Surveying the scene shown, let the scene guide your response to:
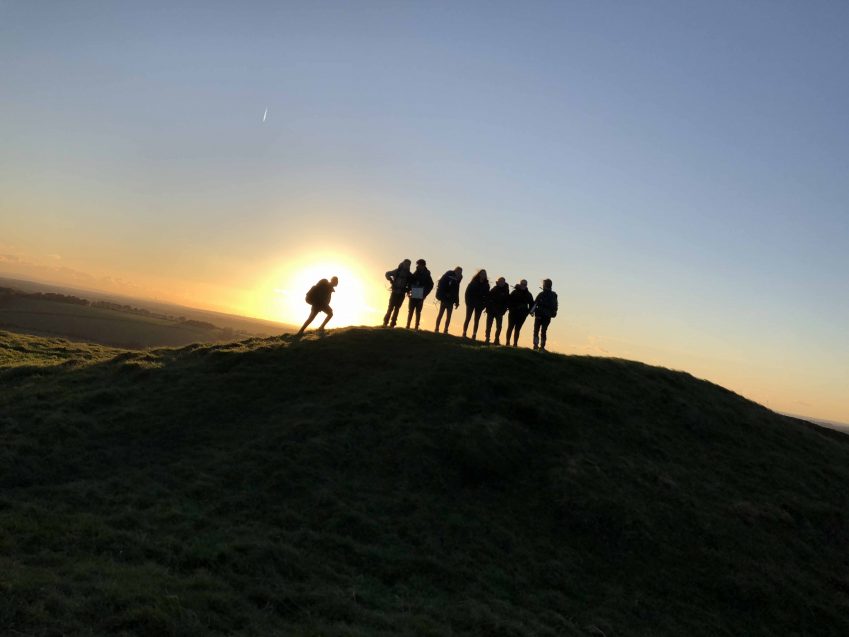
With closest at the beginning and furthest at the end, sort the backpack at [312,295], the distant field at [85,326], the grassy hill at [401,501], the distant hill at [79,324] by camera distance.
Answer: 1. the grassy hill at [401,501]
2. the backpack at [312,295]
3. the distant field at [85,326]
4. the distant hill at [79,324]

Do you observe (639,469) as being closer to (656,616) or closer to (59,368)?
(656,616)

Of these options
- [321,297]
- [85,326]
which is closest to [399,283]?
[321,297]

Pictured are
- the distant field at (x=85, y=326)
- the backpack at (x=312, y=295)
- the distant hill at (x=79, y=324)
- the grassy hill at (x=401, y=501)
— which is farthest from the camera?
the distant hill at (x=79, y=324)

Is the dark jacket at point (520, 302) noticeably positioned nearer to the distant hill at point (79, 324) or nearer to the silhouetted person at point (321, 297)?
the silhouetted person at point (321, 297)

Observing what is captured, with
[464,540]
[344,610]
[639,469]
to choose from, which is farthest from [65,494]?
[639,469]

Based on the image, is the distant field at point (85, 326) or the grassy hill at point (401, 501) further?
the distant field at point (85, 326)

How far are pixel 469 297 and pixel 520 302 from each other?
2.04m

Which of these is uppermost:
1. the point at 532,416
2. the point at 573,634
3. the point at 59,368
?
the point at 532,416

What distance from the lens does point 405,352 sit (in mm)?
19891

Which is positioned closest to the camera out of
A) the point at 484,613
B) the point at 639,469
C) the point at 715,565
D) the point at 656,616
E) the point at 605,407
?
the point at 484,613

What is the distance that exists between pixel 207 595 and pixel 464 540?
511cm

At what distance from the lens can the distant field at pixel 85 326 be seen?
5259 cm

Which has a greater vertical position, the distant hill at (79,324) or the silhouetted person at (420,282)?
the silhouetted person at (420,282)

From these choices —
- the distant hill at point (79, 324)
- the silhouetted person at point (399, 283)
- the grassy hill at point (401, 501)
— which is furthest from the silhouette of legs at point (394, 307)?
the distant hill at point (79, 324)
